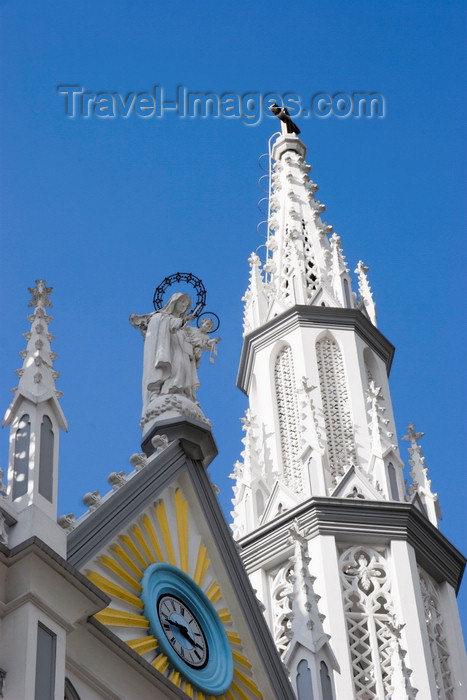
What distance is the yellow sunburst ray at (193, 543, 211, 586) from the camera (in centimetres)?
1989

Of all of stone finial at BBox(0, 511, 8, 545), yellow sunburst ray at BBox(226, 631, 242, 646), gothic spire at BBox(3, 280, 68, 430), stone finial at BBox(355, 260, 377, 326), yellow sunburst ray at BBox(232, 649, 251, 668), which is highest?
stone finial at BBox(355, 260, 377, 326)

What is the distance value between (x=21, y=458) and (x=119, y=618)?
2.09 metres

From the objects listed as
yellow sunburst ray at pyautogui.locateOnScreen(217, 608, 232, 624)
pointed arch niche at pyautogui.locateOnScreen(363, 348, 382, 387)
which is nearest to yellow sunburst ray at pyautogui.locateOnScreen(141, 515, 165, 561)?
yellow sunburst ray at pyautogui.locateOnScreen(217, 608, 232, 624)

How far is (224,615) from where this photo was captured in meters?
20.0

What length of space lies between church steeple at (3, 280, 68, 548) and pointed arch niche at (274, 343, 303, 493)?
24.9 feet

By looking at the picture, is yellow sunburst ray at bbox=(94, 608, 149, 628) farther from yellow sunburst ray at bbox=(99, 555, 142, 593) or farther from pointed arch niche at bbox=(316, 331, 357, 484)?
pointed arch niche at bbox=(316, 331, 357, 484)

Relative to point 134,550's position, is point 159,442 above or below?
above

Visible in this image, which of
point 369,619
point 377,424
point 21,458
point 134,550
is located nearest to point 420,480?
point 377,424

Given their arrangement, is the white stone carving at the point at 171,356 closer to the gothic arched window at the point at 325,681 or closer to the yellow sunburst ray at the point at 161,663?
the gothic arched window at the point at 325,681

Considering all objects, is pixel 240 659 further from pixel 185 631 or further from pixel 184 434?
pixel 184 434

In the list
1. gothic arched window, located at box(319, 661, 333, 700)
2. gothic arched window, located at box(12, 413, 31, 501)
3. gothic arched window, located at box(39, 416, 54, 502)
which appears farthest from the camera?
gothic arched window, located at box(319, 661, 333, 700)

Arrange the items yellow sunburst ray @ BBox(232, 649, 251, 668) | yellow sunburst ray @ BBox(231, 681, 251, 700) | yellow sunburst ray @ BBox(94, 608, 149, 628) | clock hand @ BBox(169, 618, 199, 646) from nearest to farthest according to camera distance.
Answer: yellow sunburst ray @ BBox(94, 608, 149, 628) < clock hand @ BBox(169, 618, 199, 646) < yellow sunburst ray @ BBox(231, 681, 251, 700) < yellow sunburst ray @ BBox(232, 649, 251, 668)

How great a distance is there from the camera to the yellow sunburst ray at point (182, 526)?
19.8 metres

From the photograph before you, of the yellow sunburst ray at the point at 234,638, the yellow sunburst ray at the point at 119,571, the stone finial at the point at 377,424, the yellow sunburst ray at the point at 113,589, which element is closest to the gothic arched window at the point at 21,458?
the yellow sunburst ray at the point at 113,589
